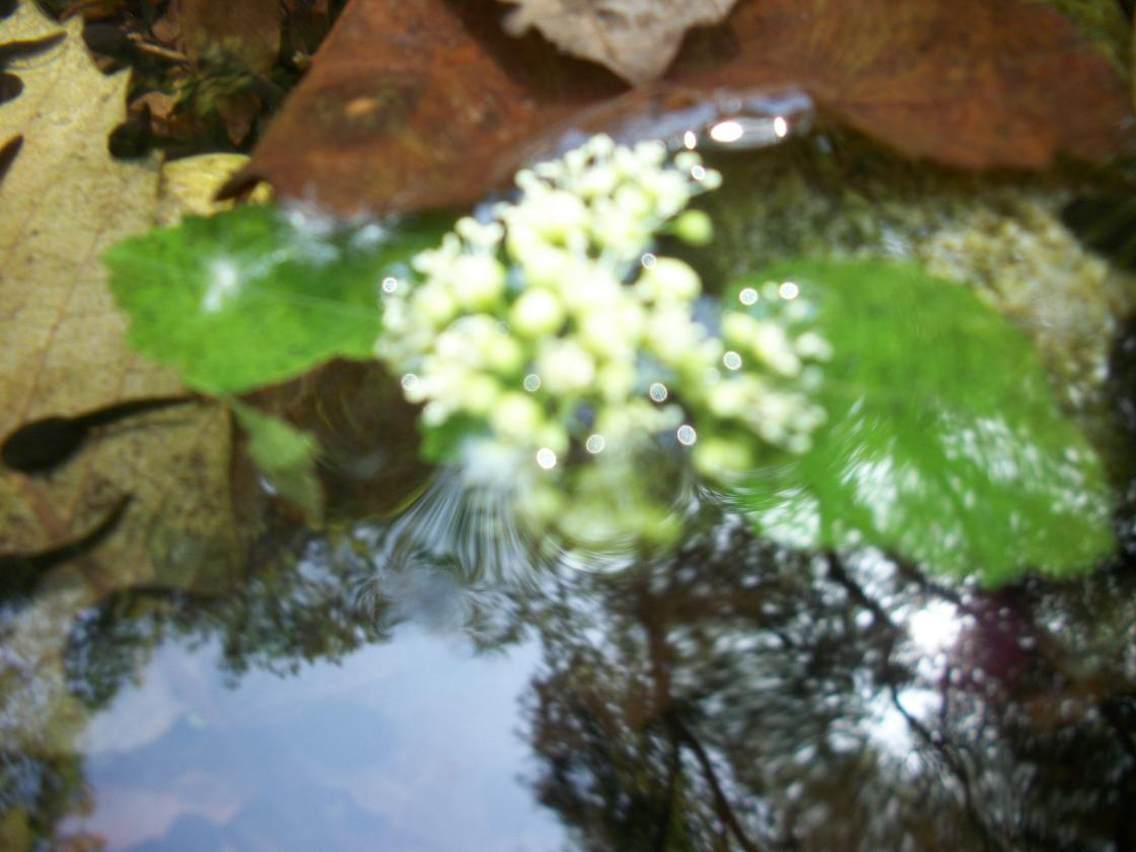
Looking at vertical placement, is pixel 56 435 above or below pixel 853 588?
A: above

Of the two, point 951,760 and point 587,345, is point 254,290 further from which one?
point 951,760

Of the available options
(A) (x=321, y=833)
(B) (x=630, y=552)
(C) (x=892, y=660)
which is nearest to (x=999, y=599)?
(C) (x=892, y=660)

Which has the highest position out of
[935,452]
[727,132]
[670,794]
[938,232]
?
[727,132]

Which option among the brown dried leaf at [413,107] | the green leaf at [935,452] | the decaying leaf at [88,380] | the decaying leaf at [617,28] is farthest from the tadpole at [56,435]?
the green leaf at [935,452]

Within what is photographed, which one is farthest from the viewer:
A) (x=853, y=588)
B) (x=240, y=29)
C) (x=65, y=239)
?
(x=240, y=29)

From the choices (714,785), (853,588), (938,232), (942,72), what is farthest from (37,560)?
(942,72)

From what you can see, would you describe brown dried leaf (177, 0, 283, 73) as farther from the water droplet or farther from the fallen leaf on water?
the water droplet
